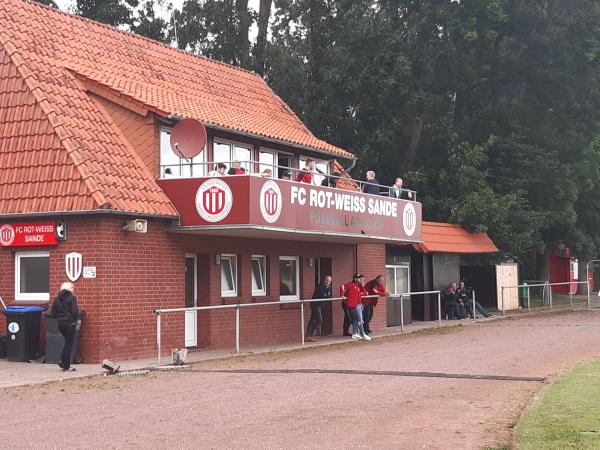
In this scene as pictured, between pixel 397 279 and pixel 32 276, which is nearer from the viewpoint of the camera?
pixel 32 276

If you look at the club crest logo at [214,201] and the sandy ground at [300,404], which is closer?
the sandy ground at [300,404]

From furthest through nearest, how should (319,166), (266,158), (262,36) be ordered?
(262,36), (319,166), (266,158)

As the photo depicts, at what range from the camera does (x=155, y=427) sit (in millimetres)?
10156

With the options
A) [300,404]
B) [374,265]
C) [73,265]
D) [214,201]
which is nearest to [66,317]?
[73,265]

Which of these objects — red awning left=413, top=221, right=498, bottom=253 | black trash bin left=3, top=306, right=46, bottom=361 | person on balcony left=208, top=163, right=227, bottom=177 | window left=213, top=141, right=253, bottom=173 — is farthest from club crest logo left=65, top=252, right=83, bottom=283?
red awning left=413, top=221, right=498, bottom=253

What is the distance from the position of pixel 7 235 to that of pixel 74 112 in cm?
295

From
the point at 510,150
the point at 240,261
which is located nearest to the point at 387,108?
the point at 510,150

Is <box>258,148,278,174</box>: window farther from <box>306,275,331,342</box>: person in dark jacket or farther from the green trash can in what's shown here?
the green trash can

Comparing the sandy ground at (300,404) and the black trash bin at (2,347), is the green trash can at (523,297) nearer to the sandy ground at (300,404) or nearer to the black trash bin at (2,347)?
the sandy ground at (300,404)

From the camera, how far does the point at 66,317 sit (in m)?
16.2

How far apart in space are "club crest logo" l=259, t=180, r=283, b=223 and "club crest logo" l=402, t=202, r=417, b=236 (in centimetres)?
669

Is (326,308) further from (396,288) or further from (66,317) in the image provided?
(66,317)

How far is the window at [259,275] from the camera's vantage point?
22969 millimetres

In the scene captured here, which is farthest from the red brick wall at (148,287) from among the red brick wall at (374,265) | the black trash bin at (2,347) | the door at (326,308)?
the red brick wall at (374,265)
